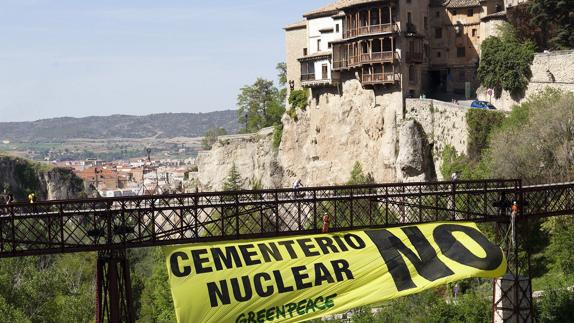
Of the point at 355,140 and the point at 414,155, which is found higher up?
the point at 355,140

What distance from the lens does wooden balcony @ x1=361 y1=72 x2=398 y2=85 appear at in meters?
67.9

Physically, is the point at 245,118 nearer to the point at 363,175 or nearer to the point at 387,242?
the point at 363,175

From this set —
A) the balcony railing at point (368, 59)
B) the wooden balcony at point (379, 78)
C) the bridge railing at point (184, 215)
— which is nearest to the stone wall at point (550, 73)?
the wooden balcony at point (379, 78)

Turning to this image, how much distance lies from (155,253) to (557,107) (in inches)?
1463

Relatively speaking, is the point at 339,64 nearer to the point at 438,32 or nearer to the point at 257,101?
the point at 438,32

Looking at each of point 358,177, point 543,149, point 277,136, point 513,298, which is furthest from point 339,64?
point 513,298

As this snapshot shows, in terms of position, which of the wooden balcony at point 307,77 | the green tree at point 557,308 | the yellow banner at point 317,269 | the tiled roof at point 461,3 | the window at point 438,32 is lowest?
the green tree at point 557,308

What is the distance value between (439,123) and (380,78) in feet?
20.0

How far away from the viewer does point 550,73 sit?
6169 cm

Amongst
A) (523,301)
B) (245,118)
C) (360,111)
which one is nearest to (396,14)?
(360,111)

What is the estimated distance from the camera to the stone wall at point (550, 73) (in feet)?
199

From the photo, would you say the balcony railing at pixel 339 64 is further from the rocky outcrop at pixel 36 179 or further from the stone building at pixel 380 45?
the rocky outcrop at pixel 36 179

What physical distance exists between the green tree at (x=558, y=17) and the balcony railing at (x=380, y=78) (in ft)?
36.9

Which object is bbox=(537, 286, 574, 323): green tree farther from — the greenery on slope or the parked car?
the greenery on slope
